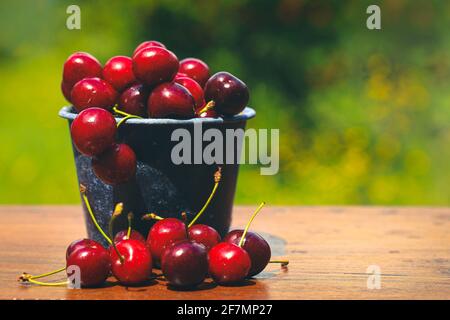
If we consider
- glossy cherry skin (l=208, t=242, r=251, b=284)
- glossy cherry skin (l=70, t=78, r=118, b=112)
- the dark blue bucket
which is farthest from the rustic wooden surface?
glossy cherry skin (l=70, t=78, r=118, b=112)

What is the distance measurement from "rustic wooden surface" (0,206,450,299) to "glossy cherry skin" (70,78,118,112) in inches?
10.8

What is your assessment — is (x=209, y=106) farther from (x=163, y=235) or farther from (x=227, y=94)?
(x=163, y=235)

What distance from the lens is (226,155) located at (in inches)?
55.4

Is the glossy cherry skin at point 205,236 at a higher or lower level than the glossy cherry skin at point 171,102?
lower

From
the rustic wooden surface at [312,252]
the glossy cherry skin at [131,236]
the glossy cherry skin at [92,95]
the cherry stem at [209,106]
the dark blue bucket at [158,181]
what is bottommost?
the rustic wooden surface at [312,252]

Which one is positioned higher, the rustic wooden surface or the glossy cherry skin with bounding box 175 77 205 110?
the glossy cherry skin with bounding box 175 77 205 110

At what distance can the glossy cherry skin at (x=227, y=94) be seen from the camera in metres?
1.37

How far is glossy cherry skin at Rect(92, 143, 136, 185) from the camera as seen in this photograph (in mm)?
1294

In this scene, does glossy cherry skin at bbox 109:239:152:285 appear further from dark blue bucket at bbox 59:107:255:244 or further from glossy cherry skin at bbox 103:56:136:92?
glossy cherry skin at bbox 103:56:136:92

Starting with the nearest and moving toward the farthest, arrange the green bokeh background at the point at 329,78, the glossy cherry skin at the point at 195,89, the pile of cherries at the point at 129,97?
1. the pile of cherries at the point at 129,97
2. the glossy cherry skin at the point at 195,89
3. the green bokeh background at the point at 329,78

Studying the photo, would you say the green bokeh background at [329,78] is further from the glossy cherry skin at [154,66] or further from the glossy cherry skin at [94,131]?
the glossy cherry skin at [94,131]

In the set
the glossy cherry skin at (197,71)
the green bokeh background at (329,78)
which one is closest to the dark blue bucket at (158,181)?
the glossy cherry skin at (197,71)

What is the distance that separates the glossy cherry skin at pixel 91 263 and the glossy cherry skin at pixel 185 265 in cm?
9
